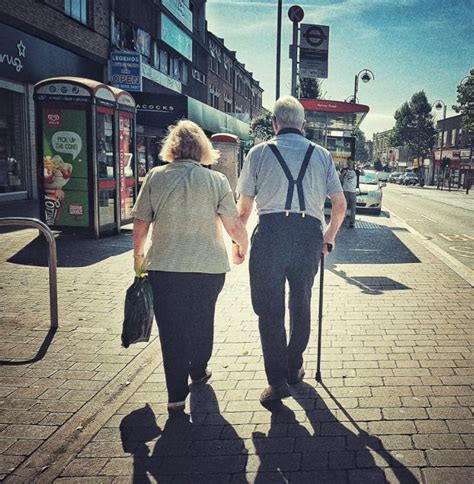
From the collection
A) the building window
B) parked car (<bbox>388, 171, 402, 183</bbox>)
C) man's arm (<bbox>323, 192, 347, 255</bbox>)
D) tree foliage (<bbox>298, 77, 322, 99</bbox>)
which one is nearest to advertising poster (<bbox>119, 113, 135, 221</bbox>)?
man's arm (<bbox>323, 192, 347, 255</bbox>)

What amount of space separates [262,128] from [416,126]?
47.0 m

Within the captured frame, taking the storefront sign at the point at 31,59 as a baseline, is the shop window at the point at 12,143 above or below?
below

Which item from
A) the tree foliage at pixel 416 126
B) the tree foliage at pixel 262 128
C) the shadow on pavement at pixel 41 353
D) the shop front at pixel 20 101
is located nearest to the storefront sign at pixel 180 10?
the tree foliage at pixel 262 128

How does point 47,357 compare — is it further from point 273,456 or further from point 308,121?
point 308,121

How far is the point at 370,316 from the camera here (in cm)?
559

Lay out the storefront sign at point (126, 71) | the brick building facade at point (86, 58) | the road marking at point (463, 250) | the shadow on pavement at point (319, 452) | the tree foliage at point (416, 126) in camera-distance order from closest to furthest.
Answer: the shadow on pavement at point (319, 452)
the road marking at point (463, 250)
the brick building facade at point (86, 58)
the storefront sign at point (126, 71)
the tree foliage at point (416, 126)

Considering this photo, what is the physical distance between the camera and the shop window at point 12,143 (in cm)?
1628

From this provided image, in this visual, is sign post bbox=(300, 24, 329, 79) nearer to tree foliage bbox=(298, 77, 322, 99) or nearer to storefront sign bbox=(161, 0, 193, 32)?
storefront sign bbox=(161, 0, 193, 32)

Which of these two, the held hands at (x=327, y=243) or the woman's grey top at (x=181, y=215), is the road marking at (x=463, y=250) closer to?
the held hands at (x=327, y=243)

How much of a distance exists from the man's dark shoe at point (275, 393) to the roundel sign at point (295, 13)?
35.7ft

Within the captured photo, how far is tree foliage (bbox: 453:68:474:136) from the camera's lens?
4597 cm

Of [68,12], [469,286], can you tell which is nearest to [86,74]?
[68,12]

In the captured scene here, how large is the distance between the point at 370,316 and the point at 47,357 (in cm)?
331

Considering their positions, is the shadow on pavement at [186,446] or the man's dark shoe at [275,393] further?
the man's dark shoe at [275,393]
